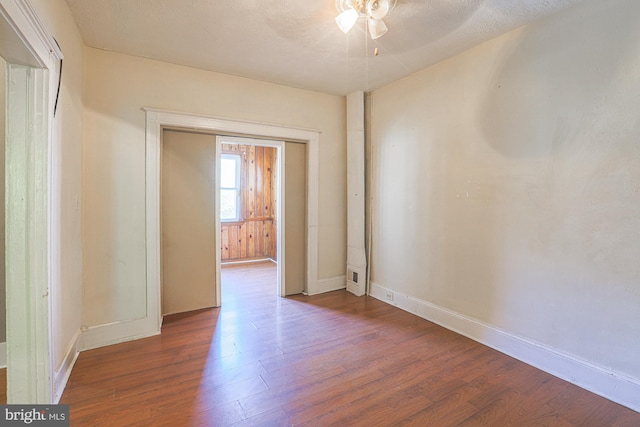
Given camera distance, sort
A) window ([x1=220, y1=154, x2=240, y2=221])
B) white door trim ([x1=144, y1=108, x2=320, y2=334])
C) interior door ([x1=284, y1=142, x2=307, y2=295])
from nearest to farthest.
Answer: white door trim ([x1=144, y1=108, x2=320, y2=334]), interior door ([x1=284, y1=142, x2=307, y2=295]), window ([x1=220, y1=154, x2=240, y2=221])

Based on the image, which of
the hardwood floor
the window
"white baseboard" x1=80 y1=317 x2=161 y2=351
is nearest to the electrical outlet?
the hardwood floor

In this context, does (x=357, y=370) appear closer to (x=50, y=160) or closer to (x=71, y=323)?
(x=71, y=323)

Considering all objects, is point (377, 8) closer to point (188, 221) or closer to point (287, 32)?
point (287, 32)

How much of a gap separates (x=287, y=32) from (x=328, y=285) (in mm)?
2910

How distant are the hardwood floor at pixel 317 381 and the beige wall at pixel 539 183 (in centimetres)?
41

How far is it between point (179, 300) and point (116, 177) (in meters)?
1.43

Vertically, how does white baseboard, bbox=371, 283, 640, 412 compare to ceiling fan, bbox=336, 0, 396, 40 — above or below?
below

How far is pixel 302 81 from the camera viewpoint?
3.37 metres

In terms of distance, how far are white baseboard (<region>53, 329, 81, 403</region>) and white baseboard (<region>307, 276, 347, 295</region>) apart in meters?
2.32

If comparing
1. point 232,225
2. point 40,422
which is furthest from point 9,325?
point 232,225

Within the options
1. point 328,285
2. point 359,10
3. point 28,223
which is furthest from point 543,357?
point 28,223

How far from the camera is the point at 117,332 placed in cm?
260

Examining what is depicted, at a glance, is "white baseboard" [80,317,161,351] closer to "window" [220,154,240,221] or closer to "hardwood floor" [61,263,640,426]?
"hardwood floor" [61,263,640,426]

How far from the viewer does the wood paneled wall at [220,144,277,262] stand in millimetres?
6016
